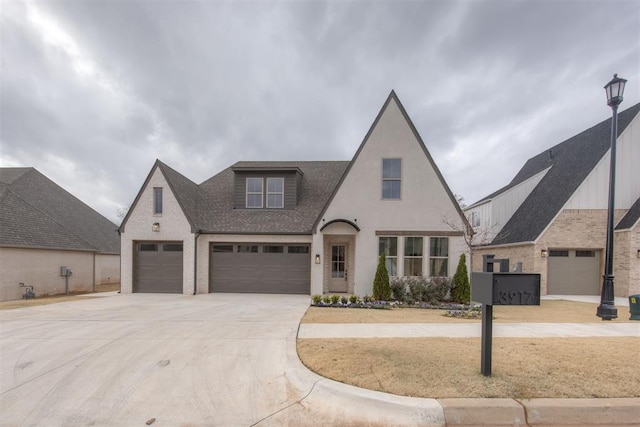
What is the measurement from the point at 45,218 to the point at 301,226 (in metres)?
15.9

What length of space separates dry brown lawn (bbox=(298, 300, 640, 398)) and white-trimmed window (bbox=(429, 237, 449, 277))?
682 cm

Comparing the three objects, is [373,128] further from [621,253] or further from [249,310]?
[621,253]

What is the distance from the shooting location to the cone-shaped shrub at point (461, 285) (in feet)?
41.1

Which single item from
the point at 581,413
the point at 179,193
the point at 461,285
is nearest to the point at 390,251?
the point at 461,285

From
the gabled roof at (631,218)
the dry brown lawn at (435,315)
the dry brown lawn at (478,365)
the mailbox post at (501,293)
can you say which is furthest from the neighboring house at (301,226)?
the mailbox post at (501,293)

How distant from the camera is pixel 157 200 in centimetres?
1558

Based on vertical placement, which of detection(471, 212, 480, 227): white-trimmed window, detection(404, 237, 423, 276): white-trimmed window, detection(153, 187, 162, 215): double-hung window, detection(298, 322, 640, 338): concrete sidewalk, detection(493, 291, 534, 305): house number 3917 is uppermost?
detection(153, 187, 162, 215): double-hung window

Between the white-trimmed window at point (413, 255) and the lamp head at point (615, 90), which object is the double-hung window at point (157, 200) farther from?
the lamp head at point (615, 90)

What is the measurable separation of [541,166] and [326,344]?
73.9 feet

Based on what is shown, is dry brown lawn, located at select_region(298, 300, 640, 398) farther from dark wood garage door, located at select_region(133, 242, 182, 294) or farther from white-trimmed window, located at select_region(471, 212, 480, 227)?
white-trimmed window, located at select_region(471, 212, 480, 227)

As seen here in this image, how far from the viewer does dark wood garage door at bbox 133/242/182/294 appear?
50.7 ft

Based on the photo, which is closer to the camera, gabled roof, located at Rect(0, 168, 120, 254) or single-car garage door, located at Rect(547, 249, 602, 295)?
single-car garage door, located at Rect(547, 249, 602, 295)

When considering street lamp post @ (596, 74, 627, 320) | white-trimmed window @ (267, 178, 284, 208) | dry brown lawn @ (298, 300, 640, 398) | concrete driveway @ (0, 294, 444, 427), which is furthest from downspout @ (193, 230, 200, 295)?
street lamp post @ (596, 74, 627, 320)

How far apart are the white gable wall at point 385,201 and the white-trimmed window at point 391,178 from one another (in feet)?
0.58
